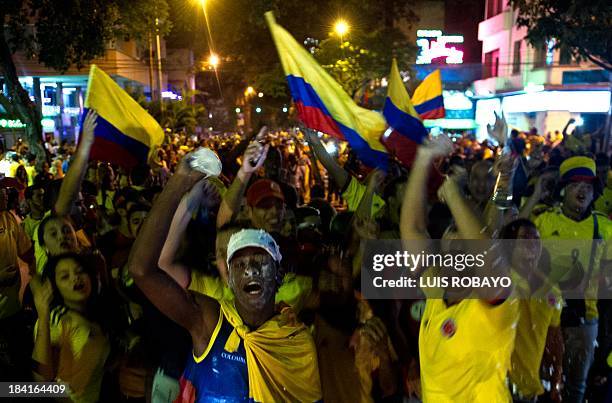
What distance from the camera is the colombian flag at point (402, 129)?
5469mm

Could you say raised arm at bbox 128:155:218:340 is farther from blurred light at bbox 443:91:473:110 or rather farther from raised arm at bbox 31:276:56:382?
blurred light at bbox 443:91:473:110

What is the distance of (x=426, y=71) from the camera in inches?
1844

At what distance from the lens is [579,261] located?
4.93 m

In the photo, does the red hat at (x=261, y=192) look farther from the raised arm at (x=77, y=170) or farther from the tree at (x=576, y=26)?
the tree at (x=576, y=26)

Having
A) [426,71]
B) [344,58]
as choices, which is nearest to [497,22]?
[426,71]

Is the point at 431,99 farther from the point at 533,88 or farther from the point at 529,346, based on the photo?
the point at 533,88

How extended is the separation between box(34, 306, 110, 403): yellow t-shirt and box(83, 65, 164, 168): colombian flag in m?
1.92

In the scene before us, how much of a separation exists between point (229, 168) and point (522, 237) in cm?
470

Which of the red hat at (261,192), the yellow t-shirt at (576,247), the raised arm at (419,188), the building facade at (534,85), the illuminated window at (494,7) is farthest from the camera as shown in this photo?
the illuminated window at (494,7)

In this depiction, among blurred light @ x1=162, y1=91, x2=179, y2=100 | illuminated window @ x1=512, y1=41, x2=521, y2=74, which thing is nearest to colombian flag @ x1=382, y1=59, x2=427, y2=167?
illuminated window @ x1=512, y1=41, x2=521, y2=74

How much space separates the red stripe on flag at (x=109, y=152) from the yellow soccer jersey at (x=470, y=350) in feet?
12.0

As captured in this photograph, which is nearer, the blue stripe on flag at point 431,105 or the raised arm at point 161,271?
the raised arm at point 161,271

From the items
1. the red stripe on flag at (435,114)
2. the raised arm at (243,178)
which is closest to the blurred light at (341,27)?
the red stripe on flag at (435,114)

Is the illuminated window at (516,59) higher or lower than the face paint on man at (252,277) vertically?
higher
